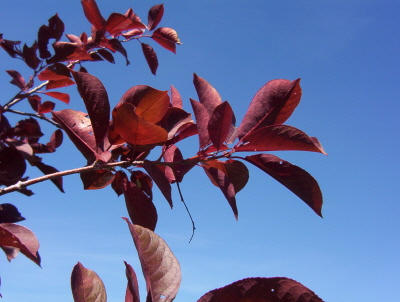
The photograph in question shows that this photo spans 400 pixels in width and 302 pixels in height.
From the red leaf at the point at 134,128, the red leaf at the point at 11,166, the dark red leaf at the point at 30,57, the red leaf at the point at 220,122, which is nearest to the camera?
the red leaf at the point at 134,128

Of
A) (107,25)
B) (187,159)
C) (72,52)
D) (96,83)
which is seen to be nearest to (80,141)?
(96,83)

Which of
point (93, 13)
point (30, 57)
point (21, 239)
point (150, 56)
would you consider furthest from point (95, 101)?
point (150, 56)

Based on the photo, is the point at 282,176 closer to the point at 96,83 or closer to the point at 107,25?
the point at 96,83

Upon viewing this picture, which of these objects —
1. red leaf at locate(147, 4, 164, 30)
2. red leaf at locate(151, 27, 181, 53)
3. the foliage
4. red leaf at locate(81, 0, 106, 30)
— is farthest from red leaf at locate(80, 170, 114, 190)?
red leaf at locate(147, 4, 164, 30)

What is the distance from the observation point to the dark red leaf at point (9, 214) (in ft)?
4.32

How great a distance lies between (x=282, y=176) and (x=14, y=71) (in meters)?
1.76

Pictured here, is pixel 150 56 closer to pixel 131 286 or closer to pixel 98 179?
pixel 98 179

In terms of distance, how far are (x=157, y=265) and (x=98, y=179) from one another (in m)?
0.63

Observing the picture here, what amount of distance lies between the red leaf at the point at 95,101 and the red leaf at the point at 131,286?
41 centimetres

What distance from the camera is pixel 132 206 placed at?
3.66ft

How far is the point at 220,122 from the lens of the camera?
38.1 inches

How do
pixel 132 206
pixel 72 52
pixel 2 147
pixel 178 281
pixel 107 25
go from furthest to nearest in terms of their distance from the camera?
pixel 107 25 → pixel 72 52 → pixel 2 147 → pixel 132 206 → pixel 178 281

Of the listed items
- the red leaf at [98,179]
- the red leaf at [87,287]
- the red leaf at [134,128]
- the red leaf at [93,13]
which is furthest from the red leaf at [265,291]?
the red leaf at [93,13]

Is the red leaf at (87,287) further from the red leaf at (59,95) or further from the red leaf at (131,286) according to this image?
the red leaf at (59,95)
